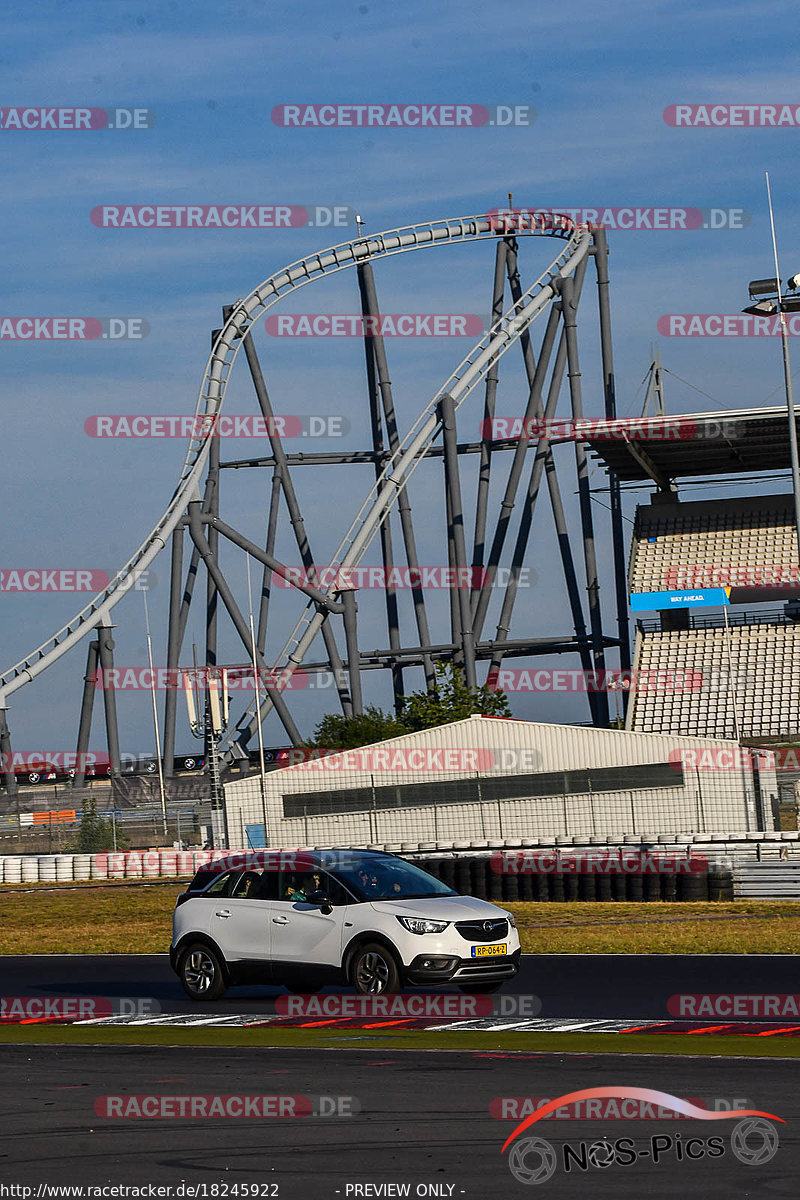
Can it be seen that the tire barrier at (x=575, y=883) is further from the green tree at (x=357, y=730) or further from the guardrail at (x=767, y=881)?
the green tree at (x=357, y=730)

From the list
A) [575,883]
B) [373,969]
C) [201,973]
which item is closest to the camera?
[373,969]

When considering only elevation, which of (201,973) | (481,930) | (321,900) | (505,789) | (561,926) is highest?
(505,789)

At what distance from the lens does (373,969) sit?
15.3m

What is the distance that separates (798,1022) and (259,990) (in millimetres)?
6643

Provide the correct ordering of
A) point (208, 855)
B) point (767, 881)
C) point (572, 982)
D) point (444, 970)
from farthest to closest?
point (208, 855), point (767, 881), point (572, 982), point (444, 970)

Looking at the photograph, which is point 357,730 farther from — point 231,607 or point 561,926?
point 561,926

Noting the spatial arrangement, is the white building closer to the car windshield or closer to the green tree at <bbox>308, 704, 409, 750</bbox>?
the green tree at <bbox>308, 704, 409, 750</bbox>

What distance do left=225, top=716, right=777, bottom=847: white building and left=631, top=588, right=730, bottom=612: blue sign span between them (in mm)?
16416

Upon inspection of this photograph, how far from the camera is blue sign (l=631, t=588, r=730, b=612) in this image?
59438 millimetres

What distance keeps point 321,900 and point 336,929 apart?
13.0 inches

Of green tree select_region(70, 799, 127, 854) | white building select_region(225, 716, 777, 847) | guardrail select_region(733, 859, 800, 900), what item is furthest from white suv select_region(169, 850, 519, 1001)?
green tree select_region(70, 799, 127, 854)

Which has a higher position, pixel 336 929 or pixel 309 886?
pixel 309 886

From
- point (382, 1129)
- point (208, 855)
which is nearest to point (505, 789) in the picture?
point (208, 855)

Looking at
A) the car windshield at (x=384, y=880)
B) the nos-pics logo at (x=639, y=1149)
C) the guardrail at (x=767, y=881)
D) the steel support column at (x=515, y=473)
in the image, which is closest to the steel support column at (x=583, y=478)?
the steel support column at (x=515, y=473)
